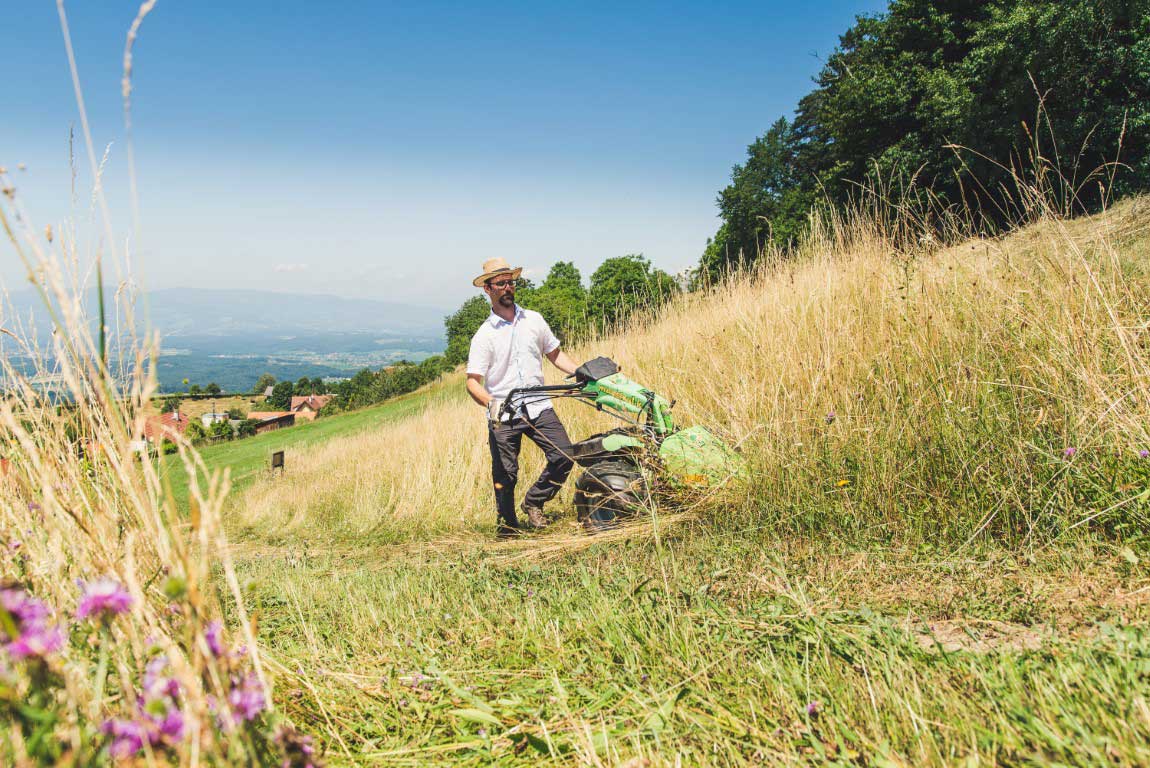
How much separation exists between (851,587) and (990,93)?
73.7 ft

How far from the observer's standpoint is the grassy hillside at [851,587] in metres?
1.54

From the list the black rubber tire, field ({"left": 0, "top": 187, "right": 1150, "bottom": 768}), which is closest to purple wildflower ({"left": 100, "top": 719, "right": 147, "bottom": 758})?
field ({"left": 0, "top": 187, "right": 1150, "bottom": 768})

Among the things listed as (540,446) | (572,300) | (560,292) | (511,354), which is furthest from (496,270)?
(560,292)

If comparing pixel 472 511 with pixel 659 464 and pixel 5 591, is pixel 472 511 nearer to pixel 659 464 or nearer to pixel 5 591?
pixel 659 464

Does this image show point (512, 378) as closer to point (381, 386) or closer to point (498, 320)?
point (498, 320)

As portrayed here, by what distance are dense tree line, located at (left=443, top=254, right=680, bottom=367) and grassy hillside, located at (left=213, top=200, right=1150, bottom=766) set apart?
16.8 ft

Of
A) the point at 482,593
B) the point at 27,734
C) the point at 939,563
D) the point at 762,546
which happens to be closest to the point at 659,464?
the point at 762,546

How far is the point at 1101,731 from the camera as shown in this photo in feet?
4.37

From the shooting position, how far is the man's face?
5078 millimetres

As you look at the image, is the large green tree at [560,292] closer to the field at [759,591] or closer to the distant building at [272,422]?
the distant building at [272,422]

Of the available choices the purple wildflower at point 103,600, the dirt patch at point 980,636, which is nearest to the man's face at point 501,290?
the dirt patch at point 980,636

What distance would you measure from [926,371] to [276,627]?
3415 mm

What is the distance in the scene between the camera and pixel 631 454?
4.04 metres

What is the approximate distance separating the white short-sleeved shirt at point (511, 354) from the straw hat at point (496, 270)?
291 millimetres
